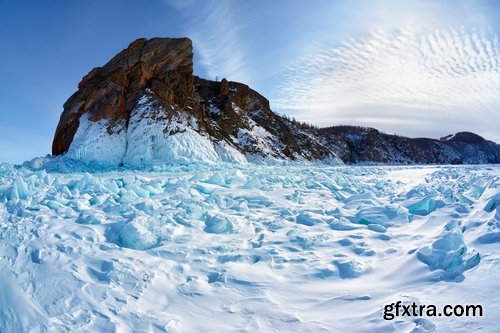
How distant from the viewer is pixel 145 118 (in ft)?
86.8

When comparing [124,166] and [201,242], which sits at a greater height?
[124,166]

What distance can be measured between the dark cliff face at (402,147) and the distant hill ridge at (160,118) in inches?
1417

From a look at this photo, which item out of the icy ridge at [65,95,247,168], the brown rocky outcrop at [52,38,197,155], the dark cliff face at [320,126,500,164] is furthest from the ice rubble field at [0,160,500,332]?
the dark cliff face at [320,126,500,164]

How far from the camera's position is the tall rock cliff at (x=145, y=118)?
24312 millimetres

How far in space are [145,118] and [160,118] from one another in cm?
114

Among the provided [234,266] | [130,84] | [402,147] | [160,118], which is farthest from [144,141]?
[402,147]

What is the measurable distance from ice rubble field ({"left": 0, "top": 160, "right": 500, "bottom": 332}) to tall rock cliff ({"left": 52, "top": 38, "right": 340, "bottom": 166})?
60.8ft

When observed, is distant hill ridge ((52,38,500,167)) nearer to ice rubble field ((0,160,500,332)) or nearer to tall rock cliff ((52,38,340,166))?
tall rock cliff ((52,38,340,166))

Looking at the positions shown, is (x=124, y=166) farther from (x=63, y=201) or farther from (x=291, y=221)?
(x=291, y=221)

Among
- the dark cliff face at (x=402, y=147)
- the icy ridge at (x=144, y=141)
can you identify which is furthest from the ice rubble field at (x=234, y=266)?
the dark cliff face at (x=402, y=147)

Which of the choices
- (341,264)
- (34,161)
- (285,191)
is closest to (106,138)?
(34,161)

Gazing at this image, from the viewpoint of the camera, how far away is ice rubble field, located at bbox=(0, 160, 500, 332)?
2.69 meters

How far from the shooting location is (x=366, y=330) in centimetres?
257

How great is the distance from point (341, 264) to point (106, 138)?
78.9 feet
